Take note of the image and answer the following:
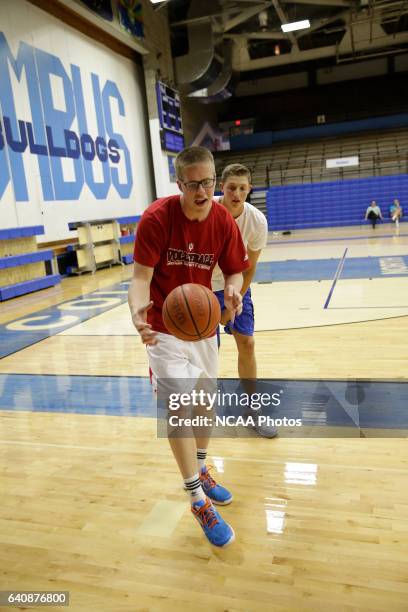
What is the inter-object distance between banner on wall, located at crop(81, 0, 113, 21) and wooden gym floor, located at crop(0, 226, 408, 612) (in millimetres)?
10269

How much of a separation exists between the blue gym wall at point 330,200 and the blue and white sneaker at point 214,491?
1769cm

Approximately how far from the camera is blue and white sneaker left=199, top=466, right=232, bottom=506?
2262 mm

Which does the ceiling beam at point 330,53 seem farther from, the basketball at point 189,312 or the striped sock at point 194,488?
the striped sock at point 194,488

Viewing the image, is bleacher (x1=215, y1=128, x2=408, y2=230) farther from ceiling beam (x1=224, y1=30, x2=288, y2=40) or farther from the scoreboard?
ceiling beam (x1=224, y1=30, x2=288, y2=40)

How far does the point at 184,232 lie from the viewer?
6.82 feet

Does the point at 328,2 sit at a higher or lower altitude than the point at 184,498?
higher

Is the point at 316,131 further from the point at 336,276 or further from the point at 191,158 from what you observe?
the point at 191,158

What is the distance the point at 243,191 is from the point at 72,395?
81.9 inches

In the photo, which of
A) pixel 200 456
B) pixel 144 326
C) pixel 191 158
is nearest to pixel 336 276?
pixel 200 456

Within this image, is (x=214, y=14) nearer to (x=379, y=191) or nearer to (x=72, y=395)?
(x=379, y=191)

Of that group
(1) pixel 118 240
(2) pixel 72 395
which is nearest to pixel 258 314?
(2) pixel 72 395

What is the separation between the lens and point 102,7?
40.1ft

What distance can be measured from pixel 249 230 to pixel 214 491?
145cm

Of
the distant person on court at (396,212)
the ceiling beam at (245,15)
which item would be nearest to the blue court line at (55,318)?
the ceiling beam at (245,15)
